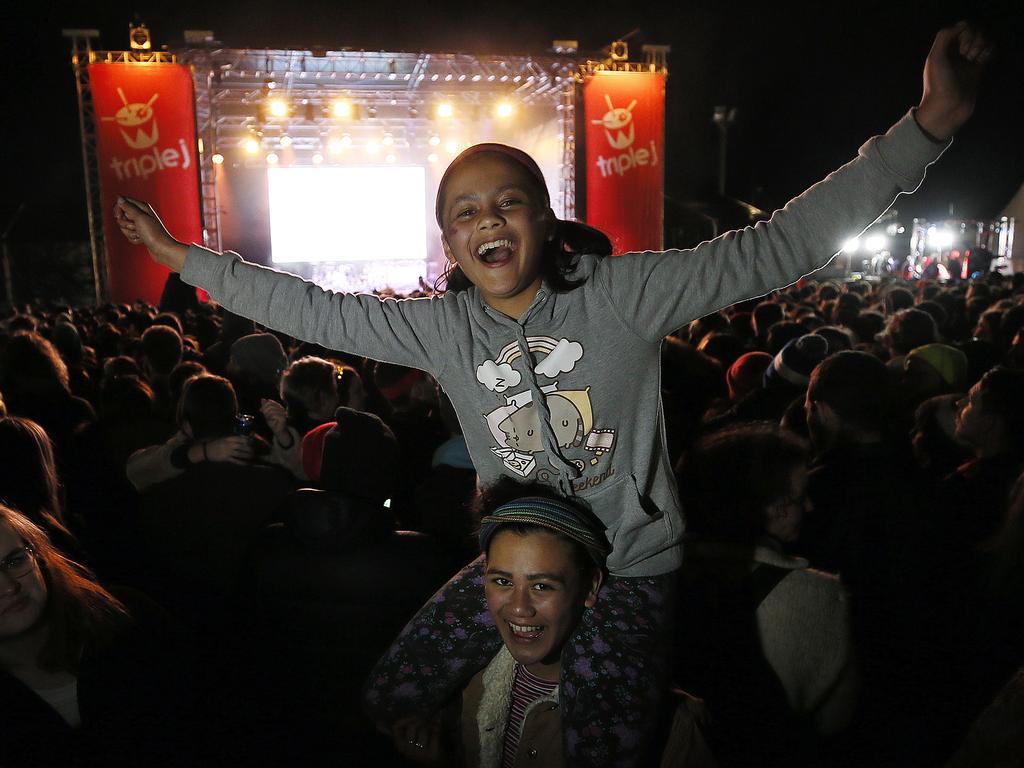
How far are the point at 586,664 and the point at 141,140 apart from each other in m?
15.3

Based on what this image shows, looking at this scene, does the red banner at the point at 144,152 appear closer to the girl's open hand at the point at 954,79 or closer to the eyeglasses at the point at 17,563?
the eyeglasses at the point at 17,563

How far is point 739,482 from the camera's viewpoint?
2.27 m

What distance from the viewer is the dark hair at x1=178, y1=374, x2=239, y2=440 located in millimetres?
3076

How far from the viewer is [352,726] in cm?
260

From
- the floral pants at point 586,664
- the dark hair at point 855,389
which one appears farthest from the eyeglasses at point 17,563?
the dark hair at point 855,389

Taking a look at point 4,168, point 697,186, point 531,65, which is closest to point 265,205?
point 4,168

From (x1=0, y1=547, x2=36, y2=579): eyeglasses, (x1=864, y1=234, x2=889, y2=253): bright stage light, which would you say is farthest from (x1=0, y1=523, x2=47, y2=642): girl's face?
(x1=864, y1=234, x2=889, y2=253): bright stage light

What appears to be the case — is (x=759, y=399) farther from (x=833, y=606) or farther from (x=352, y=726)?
(x=352, y=726)

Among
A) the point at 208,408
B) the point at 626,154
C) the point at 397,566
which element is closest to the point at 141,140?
the point at 626,154

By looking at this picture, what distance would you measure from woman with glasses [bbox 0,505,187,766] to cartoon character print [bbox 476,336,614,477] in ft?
3.75

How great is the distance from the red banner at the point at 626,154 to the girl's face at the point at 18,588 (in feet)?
47.8

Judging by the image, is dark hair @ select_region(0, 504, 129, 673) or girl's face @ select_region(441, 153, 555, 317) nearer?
girl's face @ select_region(441, 153, 555, 317)

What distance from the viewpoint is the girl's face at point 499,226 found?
5.47ft

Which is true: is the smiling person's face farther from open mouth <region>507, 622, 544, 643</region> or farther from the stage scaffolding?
the stage scaffolding
